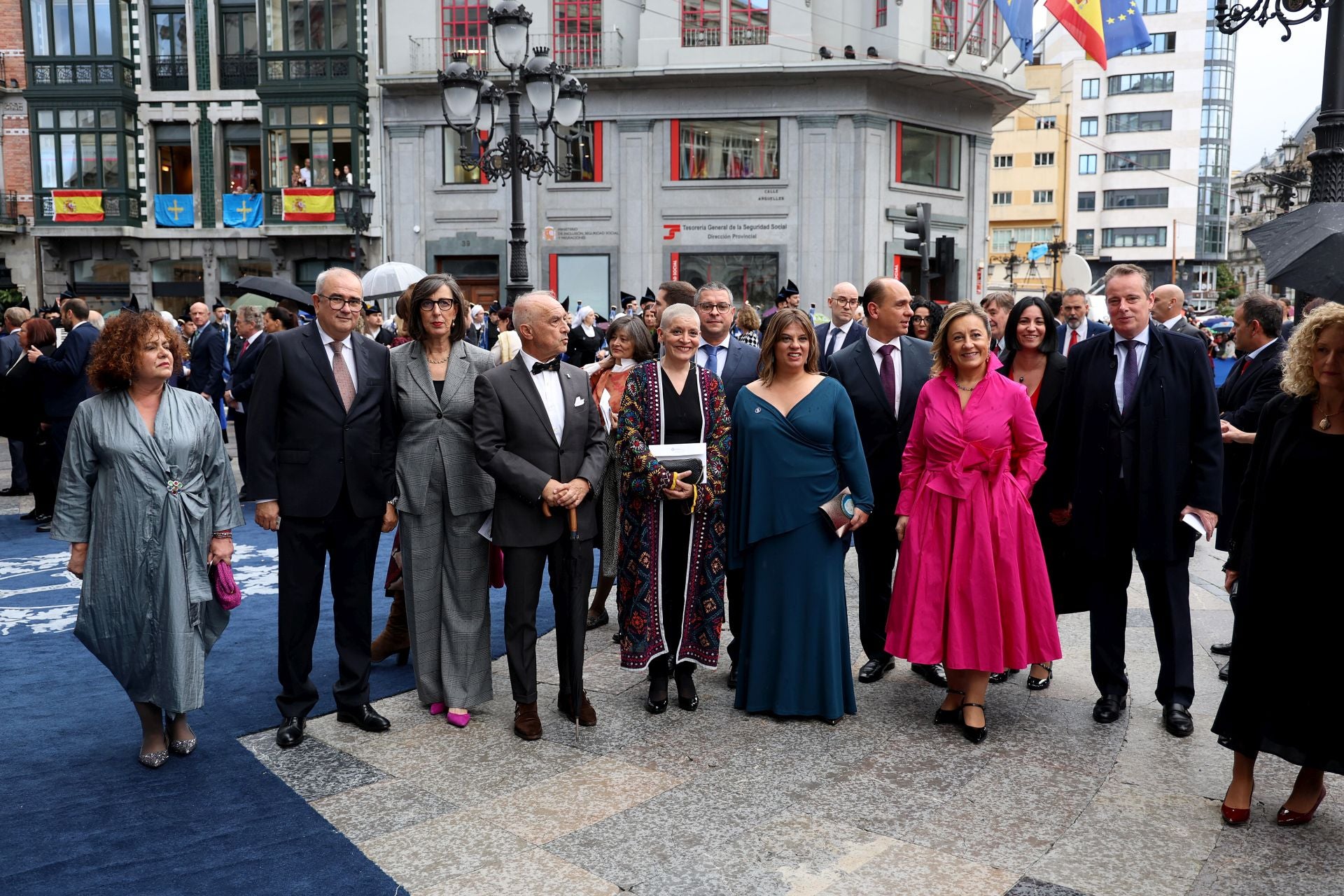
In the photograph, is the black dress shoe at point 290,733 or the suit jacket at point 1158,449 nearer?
the black dress shoe at point 290,733

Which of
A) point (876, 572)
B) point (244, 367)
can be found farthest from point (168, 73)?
point (876, 572)

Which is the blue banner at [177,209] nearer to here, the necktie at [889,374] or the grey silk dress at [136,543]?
the grey silk dress at [136,543]

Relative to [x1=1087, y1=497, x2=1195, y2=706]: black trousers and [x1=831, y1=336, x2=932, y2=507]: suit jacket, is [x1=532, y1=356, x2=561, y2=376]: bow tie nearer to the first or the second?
[x1=831, y1=336, x2=932, y2=507]: suit jacket

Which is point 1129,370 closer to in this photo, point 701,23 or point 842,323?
point 842,323

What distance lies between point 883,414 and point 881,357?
0.34m

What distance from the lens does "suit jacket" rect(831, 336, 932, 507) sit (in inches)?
243

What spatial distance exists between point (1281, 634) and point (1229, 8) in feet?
20.5

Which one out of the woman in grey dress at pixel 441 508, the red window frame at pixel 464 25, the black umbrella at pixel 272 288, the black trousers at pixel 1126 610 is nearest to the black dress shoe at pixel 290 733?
the woman in grey dress at pixel 441 508

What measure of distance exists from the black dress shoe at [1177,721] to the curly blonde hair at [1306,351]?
1.76 metres

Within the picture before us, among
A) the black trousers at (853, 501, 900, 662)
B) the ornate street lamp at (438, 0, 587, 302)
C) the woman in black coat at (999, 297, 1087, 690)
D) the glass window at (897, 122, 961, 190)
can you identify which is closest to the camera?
the woman in black coat at (999, 297, 1087, 690)

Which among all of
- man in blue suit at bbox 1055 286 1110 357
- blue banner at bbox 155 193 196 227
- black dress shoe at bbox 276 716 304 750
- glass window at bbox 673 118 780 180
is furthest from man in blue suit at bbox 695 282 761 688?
blue banner at bbox 155 193 196 227

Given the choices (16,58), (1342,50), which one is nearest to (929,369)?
(1342,50)

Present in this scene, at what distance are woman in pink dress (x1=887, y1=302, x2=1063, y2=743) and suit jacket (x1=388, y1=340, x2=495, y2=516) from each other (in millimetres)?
2171

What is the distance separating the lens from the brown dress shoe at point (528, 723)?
518cm
